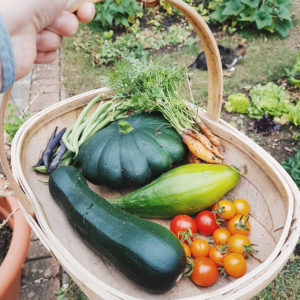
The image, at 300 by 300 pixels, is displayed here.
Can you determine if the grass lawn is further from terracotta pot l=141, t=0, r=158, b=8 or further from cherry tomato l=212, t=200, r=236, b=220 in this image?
cherry tomato l=212, t=200, r=236, b=220

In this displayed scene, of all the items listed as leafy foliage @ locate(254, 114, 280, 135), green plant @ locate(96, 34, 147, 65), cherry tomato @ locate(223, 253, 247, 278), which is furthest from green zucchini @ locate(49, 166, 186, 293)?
green plant @ locate(96, 34, 147, 65)

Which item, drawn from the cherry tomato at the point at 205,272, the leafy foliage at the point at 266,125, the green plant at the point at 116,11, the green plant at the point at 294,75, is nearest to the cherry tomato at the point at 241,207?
the cherry tomato at the point at 205,272

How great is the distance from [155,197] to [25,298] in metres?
1.11

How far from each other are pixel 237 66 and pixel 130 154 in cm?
247

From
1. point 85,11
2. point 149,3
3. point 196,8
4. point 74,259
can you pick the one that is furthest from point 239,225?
point 149,3

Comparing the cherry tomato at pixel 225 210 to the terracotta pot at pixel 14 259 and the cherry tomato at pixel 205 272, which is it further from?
the terracotta pot at pixel 14 259

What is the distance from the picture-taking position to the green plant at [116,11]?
13.7 ft

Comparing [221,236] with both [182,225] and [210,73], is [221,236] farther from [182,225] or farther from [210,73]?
[210,73]

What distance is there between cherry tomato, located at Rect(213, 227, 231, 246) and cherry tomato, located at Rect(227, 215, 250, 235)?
35mm

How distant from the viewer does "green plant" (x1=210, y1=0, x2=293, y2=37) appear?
3.92m

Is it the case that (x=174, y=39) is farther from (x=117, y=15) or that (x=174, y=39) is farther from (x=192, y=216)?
(x=192, y=216)

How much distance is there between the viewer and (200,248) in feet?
5.28

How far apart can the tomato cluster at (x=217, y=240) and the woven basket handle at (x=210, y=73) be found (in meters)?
0.58

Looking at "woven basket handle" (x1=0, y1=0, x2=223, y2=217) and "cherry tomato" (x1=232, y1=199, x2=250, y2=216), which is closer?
"woven basket handle" (x1=0, y1=0, x2=223, y2=217)
